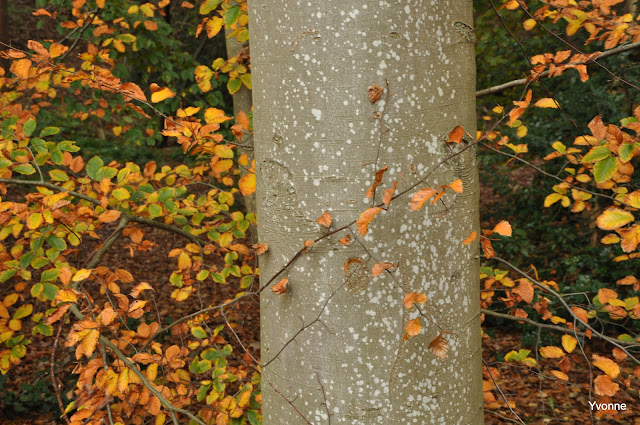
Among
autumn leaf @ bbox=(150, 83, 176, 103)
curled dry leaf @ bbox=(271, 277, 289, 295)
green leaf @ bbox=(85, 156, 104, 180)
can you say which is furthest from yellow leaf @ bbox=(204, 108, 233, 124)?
curled dry leaf @ bbox=(271, 277, 289, 295)

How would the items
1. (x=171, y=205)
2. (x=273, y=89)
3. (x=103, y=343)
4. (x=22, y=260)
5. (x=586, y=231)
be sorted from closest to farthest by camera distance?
1. (x=273, y=89)
2. (x=103, y=343)
3. (x=22, y=260)
4. (x=171, y=205)
5. (x=586, y=231)

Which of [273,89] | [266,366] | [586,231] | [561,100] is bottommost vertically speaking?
[586,231]

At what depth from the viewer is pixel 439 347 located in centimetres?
100

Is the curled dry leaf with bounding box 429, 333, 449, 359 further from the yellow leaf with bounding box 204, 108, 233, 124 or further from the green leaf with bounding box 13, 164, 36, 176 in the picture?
the green leaf with bounding box 13, 164, 36, 176

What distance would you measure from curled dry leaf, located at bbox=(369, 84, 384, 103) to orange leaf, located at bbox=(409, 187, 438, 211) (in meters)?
0.19

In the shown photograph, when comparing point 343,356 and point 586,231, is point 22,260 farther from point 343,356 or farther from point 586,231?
point 586,231

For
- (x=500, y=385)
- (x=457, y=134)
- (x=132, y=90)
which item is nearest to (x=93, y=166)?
(x=132, y=90)

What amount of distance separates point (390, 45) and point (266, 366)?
0.73 m

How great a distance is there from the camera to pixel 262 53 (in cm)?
108

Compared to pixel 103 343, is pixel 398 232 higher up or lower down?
higher up

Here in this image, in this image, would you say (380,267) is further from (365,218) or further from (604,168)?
(604,168)

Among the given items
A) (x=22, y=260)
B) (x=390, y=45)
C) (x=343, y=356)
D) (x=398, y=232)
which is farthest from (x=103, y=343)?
(x=390, y=45)

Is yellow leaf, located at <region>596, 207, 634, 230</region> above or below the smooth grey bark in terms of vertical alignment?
below

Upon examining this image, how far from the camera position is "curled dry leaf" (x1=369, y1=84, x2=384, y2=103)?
95 cm
